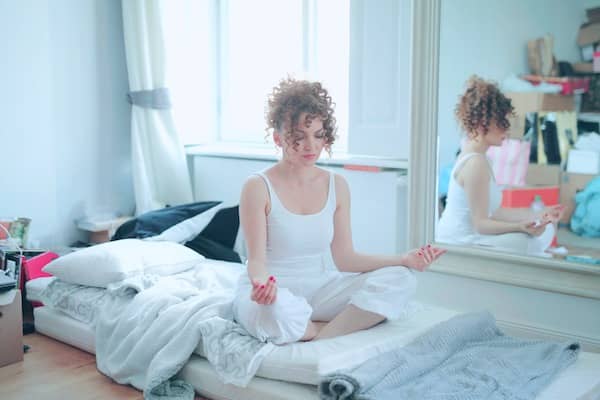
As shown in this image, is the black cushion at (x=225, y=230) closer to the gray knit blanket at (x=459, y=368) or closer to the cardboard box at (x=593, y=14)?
the gray knit blanket at (x=459, y=368)

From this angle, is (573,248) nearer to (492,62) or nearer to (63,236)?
(492,62)

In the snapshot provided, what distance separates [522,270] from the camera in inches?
102

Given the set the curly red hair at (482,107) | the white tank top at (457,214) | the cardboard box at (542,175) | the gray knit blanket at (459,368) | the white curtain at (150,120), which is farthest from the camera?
the white curtain at (150,120)

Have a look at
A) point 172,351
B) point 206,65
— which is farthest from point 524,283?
point 206,65

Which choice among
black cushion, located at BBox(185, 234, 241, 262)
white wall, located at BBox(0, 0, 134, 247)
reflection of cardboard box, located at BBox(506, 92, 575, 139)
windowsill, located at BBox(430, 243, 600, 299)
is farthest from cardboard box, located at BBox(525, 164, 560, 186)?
white wall, located at BBox(0, 0, 134, 247)

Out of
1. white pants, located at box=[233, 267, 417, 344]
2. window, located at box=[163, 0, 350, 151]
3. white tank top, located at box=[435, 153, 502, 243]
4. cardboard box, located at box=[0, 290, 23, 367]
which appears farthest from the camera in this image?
window, located at box=[163, 0, 350, 151]

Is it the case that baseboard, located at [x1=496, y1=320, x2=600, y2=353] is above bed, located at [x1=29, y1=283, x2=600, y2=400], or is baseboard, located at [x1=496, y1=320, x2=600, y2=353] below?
below

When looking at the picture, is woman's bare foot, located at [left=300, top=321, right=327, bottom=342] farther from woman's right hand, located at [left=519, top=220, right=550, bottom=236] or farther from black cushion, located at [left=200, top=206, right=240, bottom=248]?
black cushion, located at [left=200, top=206, right=240, bottom=248]

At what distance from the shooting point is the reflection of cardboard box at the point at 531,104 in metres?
2.45

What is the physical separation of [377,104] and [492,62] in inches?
20.9

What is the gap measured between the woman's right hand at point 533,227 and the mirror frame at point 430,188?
0.10 m

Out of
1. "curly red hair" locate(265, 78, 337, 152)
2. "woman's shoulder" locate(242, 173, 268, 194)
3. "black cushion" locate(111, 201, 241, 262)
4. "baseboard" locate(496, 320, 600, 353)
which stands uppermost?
"curly red hair" locate(265, 78, 337, 152)

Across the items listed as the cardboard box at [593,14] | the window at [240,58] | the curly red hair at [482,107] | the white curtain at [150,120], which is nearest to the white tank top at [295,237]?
the curly red hair at [482,107]

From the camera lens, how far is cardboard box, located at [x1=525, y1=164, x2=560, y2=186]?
2475 mm
